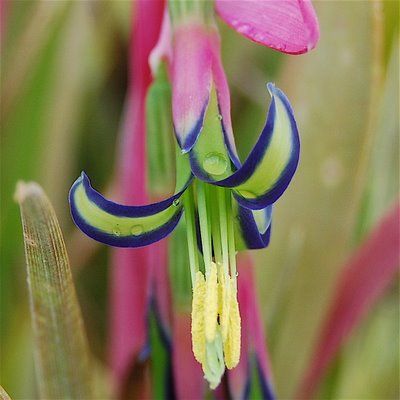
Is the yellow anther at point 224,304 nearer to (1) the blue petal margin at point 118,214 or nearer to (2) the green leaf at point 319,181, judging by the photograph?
(1) the blue petal margin at point 118,214

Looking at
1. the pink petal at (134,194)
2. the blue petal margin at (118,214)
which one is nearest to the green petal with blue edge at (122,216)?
the blue petal margin at (118,214)

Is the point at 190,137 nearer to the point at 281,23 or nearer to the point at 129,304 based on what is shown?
the point at 281,23

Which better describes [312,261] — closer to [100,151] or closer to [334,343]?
[334,343]

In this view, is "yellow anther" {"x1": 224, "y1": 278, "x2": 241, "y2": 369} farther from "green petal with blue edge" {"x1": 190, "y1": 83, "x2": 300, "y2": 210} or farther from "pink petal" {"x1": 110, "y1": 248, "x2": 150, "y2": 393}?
"pink petal" {"x1": 110, "y1": 248, "x2": 150, "y2": 393}

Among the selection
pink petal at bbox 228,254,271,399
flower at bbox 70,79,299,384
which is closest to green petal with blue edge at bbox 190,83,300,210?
flower at bbox 70,79,299,384

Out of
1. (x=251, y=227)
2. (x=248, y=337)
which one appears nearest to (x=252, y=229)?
(x=251, y=227)

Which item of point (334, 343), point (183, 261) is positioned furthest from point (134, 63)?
point (334, 343)
